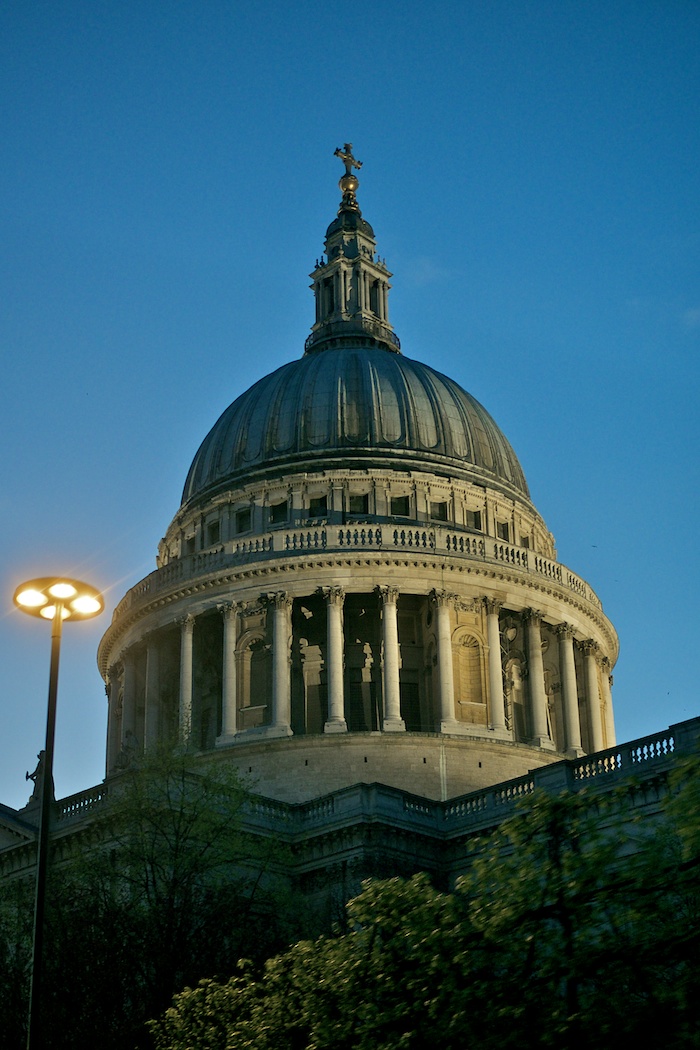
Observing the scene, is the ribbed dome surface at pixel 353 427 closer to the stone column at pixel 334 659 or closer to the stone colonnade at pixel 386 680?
the stone column at pixel 334 659

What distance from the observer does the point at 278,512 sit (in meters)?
70.1

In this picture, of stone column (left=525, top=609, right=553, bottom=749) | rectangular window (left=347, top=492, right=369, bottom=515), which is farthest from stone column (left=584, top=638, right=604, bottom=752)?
rectangular window (left=347, top=492, right=369, bottom=515)

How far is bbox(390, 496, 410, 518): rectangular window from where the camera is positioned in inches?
2709

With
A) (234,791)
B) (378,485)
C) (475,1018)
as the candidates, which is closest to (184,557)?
(378,485)

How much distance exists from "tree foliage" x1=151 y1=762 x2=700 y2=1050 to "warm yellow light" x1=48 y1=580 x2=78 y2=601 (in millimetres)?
6539

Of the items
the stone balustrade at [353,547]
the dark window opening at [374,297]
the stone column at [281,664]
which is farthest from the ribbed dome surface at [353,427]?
the stone column at [281,664]

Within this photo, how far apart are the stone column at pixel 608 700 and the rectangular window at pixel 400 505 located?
11.2 m

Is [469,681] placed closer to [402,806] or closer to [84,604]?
[402,806]

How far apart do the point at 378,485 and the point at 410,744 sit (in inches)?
528

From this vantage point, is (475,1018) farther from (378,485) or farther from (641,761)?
(378,485)

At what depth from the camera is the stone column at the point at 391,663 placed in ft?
198

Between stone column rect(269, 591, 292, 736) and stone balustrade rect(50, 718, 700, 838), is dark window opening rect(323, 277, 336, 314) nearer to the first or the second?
stone column rect(269, 591, 292, 736)

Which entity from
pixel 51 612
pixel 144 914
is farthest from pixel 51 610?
pixel 144 914

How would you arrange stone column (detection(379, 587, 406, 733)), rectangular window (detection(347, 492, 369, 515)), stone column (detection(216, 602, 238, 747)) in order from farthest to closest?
1. rectangular window (detection(347, 492, 369, 515))
2. stone column (detection(216, 602, 238, 747))
3. stone column (detection(379, 587, 406, 733))
